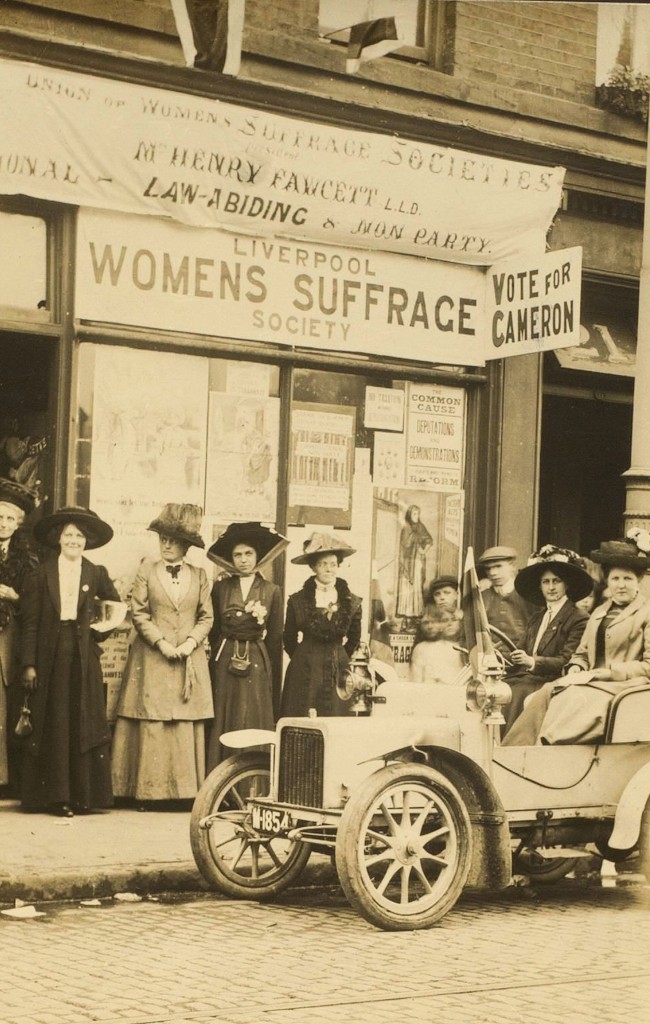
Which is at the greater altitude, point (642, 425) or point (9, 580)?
point (642, 425)

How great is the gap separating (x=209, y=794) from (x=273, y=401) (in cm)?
481

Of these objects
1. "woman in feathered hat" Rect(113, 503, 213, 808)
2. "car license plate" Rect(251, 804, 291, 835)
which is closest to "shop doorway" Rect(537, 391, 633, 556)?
"woman in feathered hat" Rect(113, 503, 213, 808)

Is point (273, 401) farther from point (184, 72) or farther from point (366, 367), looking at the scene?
point (184, 72)

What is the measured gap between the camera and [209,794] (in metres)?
8.65

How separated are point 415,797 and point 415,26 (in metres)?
7.57

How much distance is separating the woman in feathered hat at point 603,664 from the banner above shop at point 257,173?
4100mm

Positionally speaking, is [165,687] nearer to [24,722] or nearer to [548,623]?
[24,722]

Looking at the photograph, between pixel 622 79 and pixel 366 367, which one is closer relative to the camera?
pixel 366 367

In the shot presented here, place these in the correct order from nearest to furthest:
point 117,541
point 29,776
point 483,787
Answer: point 483,787
point 29,776
point 117,541

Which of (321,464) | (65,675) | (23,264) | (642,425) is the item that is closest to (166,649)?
(65,675)

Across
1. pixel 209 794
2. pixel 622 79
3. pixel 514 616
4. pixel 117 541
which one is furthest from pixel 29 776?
pixel 622 79

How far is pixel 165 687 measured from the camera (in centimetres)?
1158

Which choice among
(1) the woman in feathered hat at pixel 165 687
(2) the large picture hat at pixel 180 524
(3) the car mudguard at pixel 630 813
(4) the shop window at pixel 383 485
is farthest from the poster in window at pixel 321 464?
(3) the car mudguard at pixel 630 813

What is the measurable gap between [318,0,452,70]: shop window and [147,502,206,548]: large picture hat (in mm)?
3879
